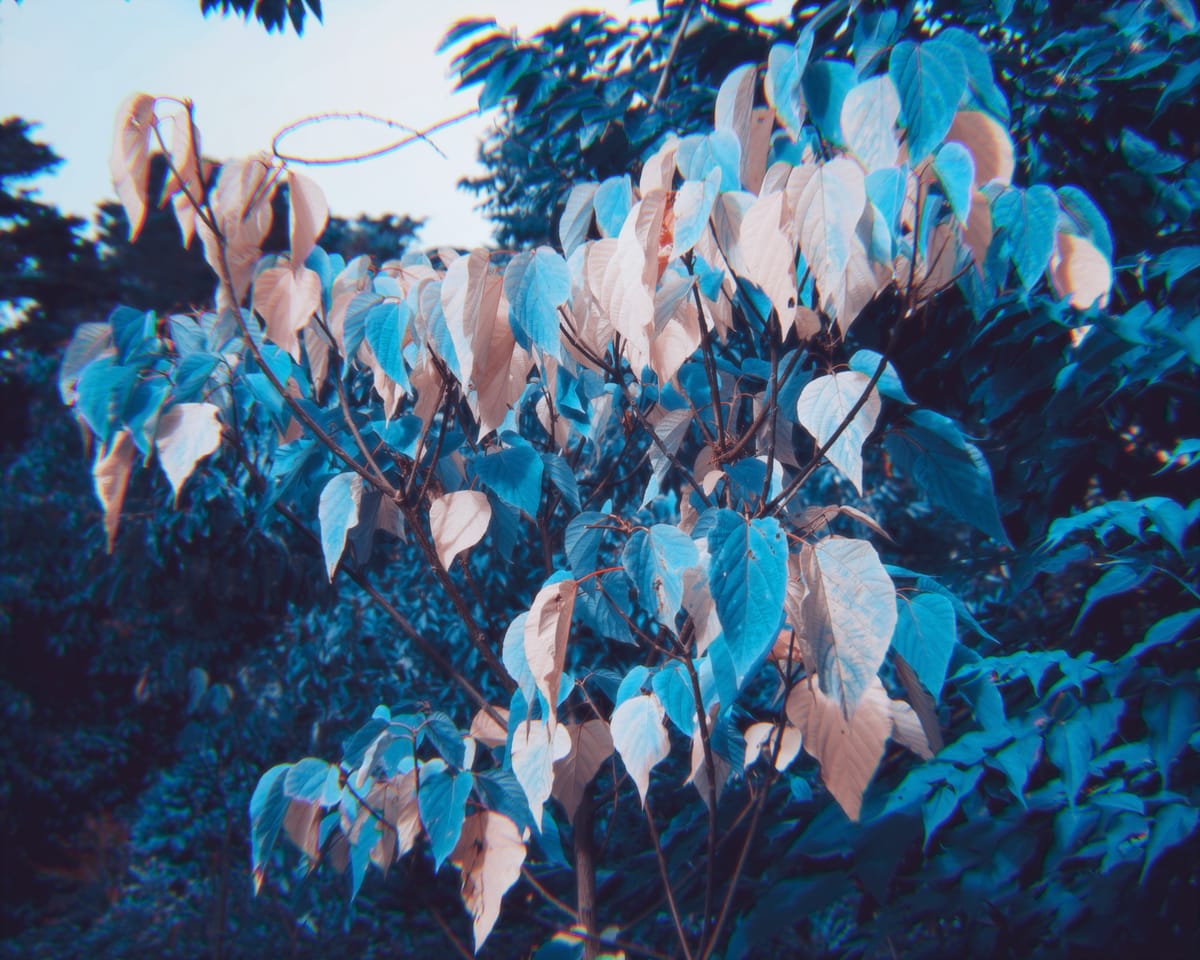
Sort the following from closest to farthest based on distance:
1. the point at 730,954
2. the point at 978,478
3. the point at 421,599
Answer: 1. the point at 978,478
2. the point at 730,954
3. the point at 421,599

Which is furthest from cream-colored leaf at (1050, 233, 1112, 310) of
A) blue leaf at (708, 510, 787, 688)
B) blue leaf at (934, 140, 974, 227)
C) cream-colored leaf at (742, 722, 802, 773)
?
cream-colored leaf at (742, 722, 802, 773)

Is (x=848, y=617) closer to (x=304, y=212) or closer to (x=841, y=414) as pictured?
(x=841, y=414)

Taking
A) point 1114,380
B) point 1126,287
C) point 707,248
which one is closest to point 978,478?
point 707,248

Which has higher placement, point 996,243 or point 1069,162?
point 1069,162

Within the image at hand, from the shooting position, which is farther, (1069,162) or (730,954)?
(1069,162)

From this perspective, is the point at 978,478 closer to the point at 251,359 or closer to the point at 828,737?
the point at 828,737

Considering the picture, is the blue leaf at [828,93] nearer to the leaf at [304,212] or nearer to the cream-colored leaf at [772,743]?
the leaf at [304,212]

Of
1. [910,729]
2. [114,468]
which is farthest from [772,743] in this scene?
[114,468]

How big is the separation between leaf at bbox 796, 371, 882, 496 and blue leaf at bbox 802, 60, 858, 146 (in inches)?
8.5

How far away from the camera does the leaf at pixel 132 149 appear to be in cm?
65

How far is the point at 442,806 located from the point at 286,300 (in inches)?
22.6

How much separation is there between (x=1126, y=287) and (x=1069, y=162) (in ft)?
0.97

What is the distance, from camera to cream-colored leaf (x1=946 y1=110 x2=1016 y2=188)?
2.02 ft

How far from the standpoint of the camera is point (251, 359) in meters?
0.92
